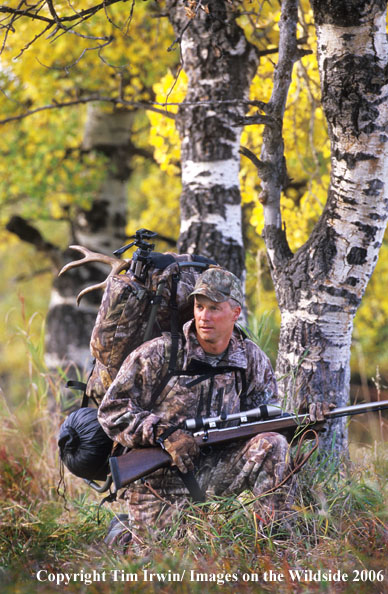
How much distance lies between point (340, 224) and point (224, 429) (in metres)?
1.46

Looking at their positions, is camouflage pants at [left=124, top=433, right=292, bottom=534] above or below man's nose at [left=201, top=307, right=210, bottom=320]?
below

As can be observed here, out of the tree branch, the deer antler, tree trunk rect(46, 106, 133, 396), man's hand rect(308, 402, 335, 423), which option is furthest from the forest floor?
the tree branch

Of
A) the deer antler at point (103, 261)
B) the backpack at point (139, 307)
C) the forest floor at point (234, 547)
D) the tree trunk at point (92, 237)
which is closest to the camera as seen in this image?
the forest floor at point (234, 547)

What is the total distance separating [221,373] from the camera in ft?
11.6

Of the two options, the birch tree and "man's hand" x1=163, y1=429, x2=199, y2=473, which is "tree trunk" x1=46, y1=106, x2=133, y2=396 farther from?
"man's hand" x1=163, y1=429, x2=199, y2=473

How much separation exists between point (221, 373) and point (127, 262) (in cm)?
91

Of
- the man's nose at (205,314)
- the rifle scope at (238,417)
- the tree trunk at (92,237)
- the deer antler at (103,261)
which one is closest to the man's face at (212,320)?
the man's nose at (205,314)

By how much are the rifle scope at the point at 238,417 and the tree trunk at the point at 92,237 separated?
5583 millimetres

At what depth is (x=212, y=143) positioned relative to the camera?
5.32 meters

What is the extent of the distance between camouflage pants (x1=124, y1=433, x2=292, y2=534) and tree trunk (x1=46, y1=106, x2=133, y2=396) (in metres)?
5.42

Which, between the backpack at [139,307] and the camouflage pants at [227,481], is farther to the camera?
the backpack at [139,307]

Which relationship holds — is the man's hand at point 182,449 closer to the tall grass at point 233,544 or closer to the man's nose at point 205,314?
the tall grass at point 233,544

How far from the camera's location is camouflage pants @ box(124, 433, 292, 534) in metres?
3.38

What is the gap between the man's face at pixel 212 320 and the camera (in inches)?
134
